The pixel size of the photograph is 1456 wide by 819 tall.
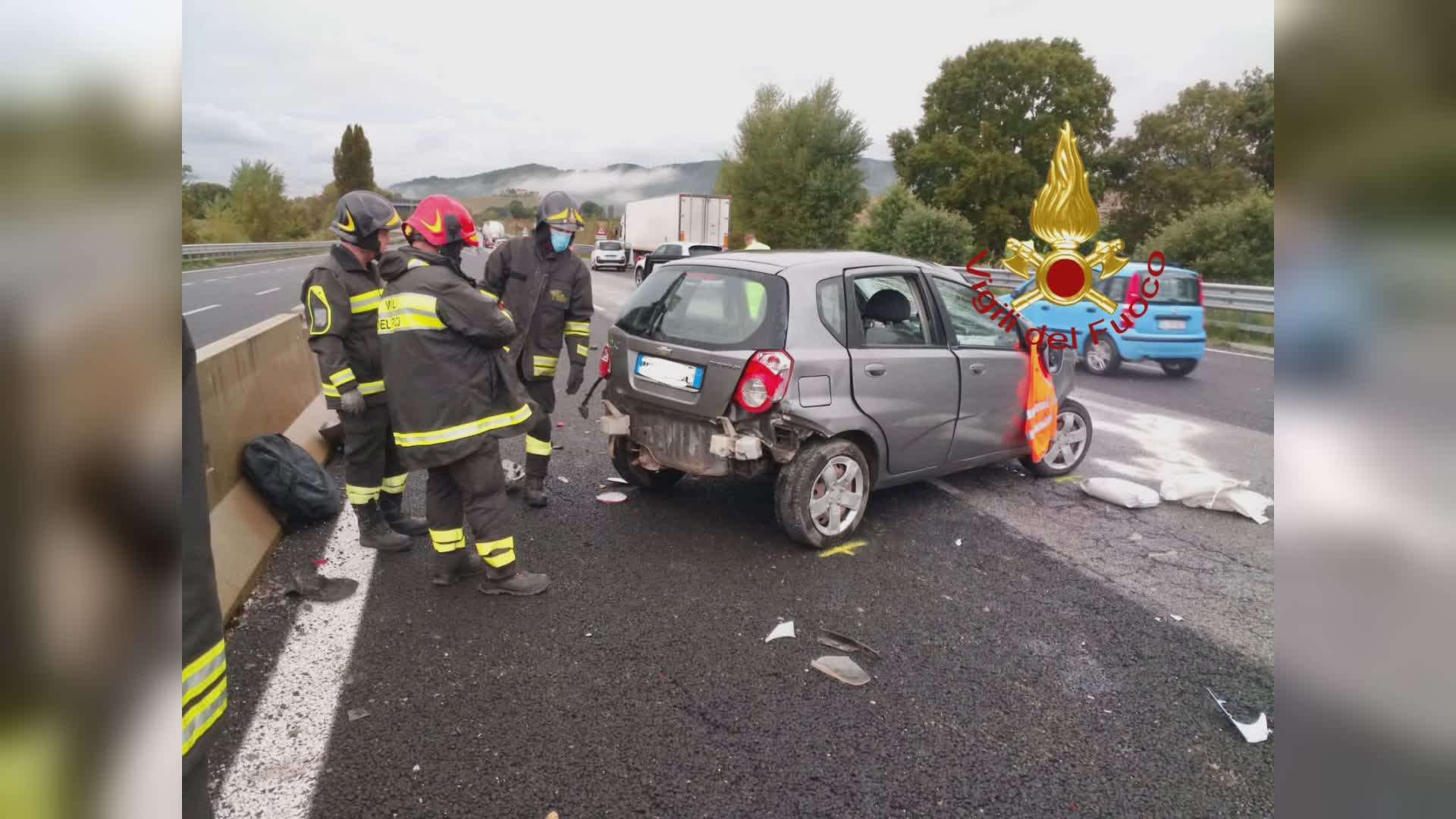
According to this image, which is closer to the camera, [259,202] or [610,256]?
[610,256]

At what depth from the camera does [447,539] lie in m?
4.05

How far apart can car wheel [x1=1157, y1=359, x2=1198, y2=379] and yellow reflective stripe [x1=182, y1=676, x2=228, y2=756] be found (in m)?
12.6

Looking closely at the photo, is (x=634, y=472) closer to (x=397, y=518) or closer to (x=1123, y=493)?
(x=397, y=518)

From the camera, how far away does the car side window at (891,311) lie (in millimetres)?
4824

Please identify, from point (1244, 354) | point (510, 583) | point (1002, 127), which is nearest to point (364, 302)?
point (510, 583)

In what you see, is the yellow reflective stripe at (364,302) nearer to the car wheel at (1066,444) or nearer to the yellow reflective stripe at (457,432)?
the yellow reflective stripe at (457,432)

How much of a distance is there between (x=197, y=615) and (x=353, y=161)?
119 meters

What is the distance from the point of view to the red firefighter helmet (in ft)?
12.7

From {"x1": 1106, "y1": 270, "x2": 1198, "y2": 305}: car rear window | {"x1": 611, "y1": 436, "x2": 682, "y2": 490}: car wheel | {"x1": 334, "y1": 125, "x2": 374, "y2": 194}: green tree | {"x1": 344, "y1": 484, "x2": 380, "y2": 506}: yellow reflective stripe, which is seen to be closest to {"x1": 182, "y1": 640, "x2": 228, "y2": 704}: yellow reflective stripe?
{"x1": 344, "y1": 484, "x2": 380, "y2": 506}: yellow reflective stripe

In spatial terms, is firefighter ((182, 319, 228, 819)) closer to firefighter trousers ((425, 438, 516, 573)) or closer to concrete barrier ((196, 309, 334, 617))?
concrete barrier ((196, 309, 334, 617))

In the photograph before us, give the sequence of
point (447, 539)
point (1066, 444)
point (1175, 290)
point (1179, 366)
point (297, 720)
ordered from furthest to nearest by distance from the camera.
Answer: point (1179, 366) < point (1175, 290) < point (1066, 444) < point (447, 539) < point (297, 720)

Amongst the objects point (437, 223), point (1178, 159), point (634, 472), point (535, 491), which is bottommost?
point (535, 491)
